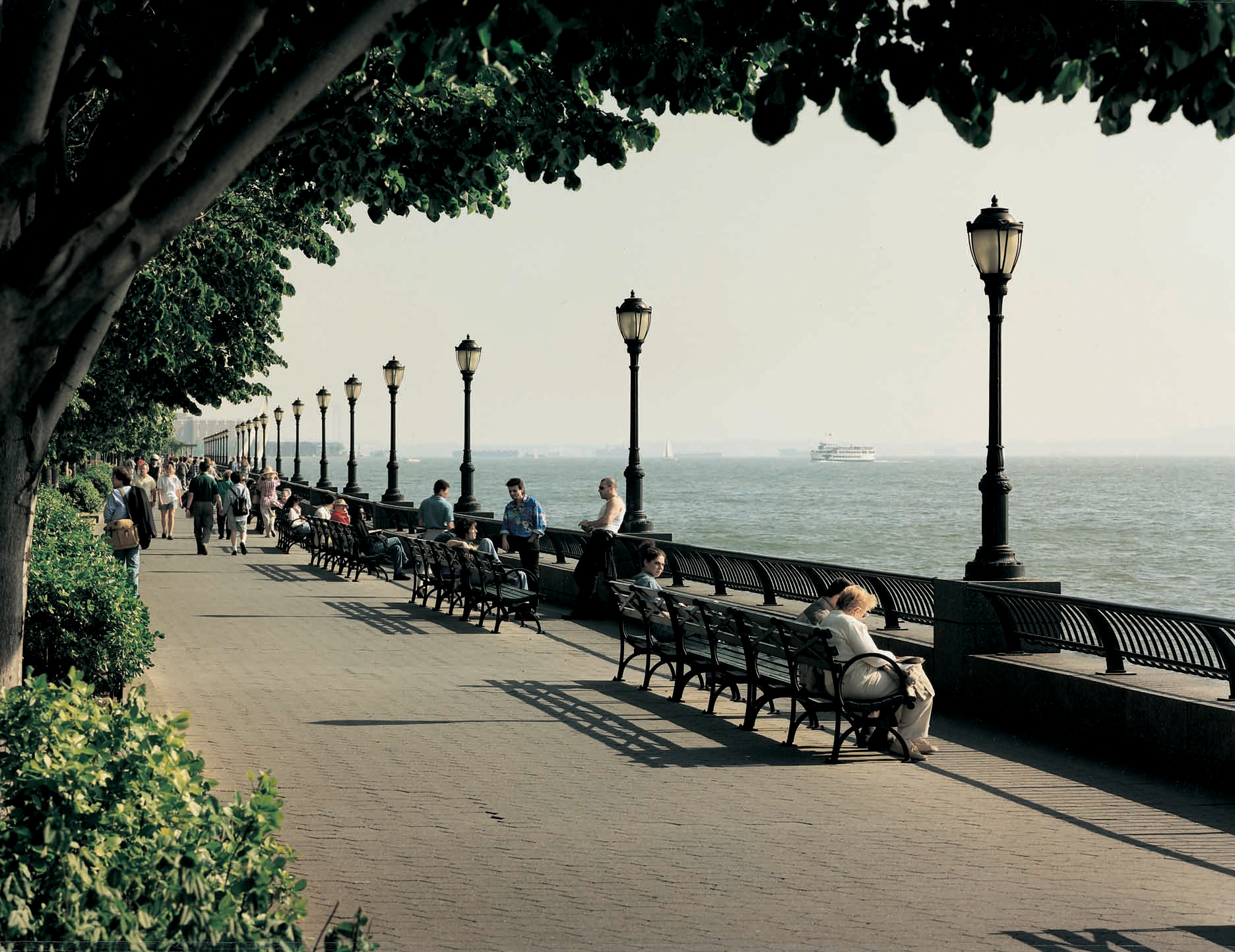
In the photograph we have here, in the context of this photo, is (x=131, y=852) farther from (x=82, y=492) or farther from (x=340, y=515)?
(x=82, y=492)

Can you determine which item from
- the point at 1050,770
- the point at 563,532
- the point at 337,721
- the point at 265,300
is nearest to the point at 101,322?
the point at 337,721

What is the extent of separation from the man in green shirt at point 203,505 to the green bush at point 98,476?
19808 mm

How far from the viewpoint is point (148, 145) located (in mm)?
6160

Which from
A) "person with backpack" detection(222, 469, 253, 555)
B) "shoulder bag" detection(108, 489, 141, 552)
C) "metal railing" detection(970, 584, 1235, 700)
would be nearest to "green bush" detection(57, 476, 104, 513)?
"person with backpack" detection(222, 469, 253, 555)

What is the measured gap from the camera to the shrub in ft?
12.5

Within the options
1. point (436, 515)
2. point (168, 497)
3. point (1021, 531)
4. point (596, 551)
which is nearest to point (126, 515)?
point (436, 515)

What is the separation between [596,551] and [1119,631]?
878 centimetres

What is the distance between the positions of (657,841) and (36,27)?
15.2ft

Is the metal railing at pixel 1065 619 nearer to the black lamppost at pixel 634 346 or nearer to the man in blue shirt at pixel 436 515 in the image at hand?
the black lamppost at pixel 634 346

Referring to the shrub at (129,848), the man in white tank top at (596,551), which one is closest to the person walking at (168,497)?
the man in white tank top at (596,551)

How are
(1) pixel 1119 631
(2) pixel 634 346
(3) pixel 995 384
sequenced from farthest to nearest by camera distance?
(2) pixel 634 346 < (3) pixel 995 384 < (1) pixel 1119 631

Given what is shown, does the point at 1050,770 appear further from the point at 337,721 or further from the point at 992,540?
the point at 337,721

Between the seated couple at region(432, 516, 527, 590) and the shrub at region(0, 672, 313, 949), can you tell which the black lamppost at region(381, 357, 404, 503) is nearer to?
the seated couple at region(432, 516, 527, 590)

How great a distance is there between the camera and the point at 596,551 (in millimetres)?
19031
